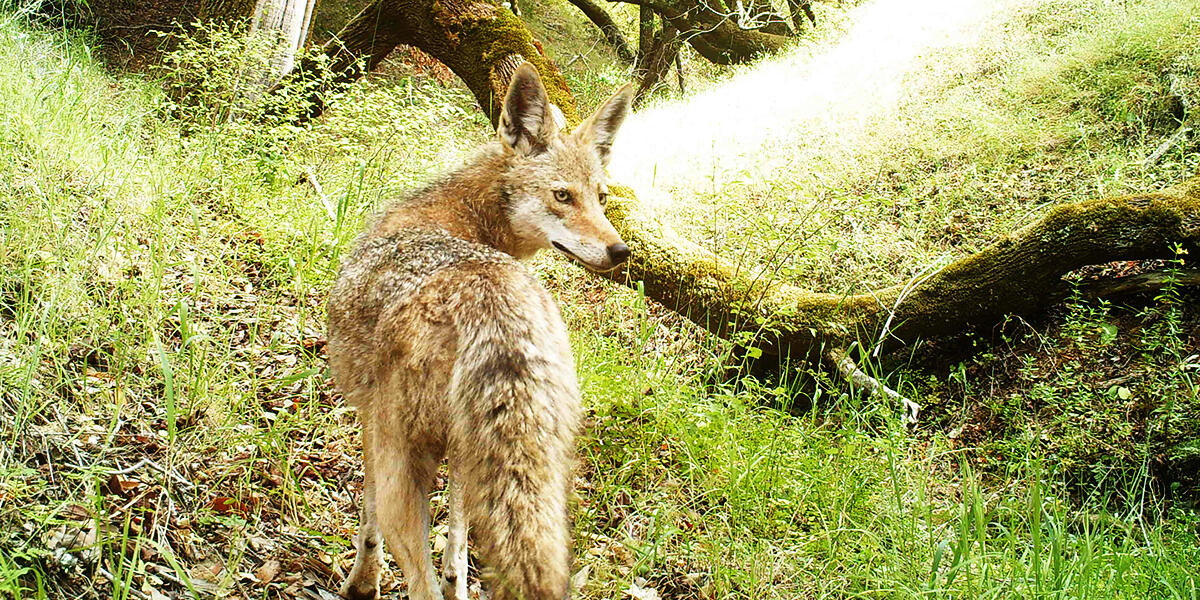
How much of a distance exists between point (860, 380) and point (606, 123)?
2.33 meters

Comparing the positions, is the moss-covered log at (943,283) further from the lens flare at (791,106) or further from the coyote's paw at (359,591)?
the coyote's paw at (359,591)

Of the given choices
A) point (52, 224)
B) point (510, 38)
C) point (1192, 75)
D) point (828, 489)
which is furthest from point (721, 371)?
point (1192, 75)

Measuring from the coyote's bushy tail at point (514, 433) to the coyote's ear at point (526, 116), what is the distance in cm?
149

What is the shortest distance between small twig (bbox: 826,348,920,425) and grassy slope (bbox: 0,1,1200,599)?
0.22 m

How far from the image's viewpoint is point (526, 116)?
3.91 meters

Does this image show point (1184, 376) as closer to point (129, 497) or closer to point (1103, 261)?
point (1103, 261)

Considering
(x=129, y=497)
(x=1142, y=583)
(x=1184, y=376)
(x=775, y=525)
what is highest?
(x=1184, y=376)

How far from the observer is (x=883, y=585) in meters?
3.20

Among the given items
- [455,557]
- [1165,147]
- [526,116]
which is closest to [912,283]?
[526,116]

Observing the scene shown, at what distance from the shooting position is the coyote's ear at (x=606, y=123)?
4.29 metres

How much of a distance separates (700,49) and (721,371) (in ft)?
36.2

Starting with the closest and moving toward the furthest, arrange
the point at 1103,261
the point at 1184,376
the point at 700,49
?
1. the point at 1184,376
2. the point at 1103,261
3. the point at 700,49

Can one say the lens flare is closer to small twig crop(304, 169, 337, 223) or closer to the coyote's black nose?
small twig crop(304, 169, 337, 223)

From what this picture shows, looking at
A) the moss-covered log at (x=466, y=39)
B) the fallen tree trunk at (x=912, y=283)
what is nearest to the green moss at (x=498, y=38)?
the moss-covered log at (x=466, y=39)
